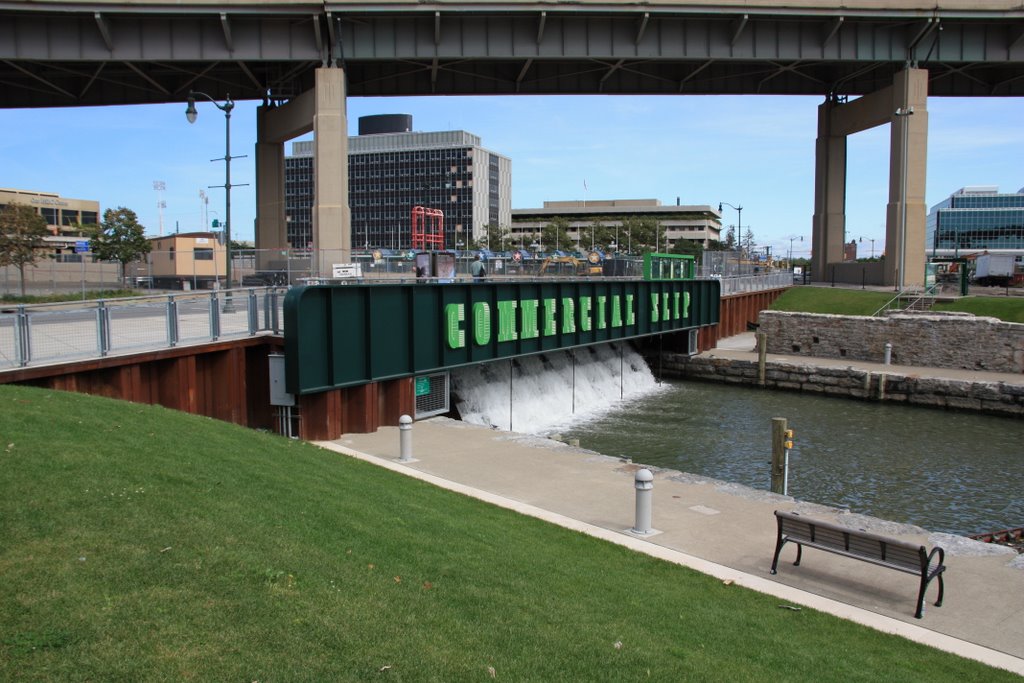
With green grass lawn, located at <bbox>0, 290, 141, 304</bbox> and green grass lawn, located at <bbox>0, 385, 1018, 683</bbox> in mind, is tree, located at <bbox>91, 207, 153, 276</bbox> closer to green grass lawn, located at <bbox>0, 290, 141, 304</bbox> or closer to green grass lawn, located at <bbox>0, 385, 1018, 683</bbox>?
green grass lawn, located at <bbox>0, 290, 141, 304</bbox>

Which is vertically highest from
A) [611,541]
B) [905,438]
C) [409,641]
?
[409,641]

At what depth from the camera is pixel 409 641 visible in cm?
598

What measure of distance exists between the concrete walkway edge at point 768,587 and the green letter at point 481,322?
9908 millimetres

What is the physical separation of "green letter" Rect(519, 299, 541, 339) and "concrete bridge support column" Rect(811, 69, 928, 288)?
2936 cm

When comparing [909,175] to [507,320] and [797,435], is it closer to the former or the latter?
[797,435]

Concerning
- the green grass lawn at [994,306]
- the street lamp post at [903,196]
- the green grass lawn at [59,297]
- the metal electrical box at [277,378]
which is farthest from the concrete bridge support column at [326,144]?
the green grass lawn at [994,306]

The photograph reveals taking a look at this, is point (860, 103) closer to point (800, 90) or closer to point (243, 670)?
point (800, 90)

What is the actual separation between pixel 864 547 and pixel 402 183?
15250cm

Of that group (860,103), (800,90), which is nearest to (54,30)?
(800,90)

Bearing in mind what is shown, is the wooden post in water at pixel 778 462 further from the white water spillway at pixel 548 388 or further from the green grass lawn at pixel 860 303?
the green grass lawn at pixel 860 303

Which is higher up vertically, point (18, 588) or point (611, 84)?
point (611, 84)

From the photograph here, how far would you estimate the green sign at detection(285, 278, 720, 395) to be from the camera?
18.4 m

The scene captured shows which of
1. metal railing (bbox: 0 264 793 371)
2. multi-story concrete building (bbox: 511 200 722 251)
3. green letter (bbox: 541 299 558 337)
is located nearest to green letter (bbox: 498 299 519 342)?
green letter (bbox: 541 299 558 337)

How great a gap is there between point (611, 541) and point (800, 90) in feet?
174
